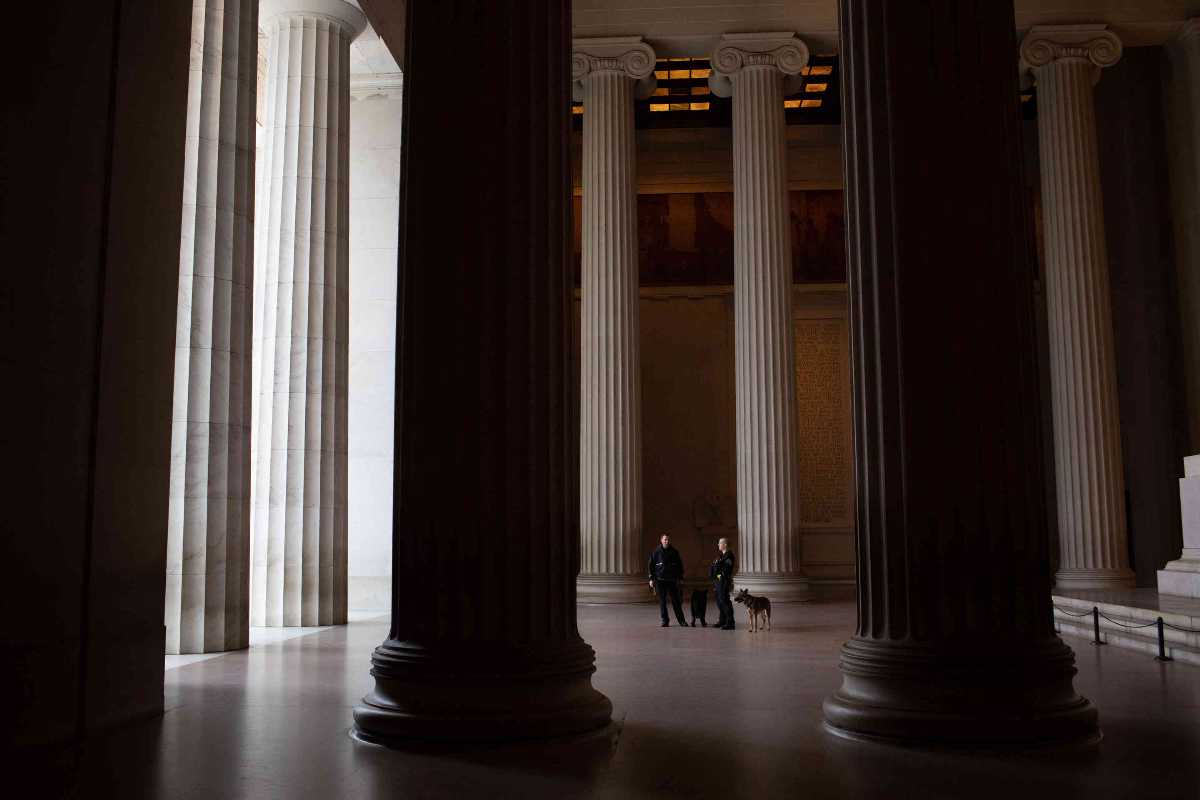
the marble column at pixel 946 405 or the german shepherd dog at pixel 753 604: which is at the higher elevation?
the marble column at pixel 946 405

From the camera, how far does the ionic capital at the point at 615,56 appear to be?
2875 cm

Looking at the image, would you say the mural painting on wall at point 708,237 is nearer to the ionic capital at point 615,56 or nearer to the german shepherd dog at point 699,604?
the ionic capital at point 615,56

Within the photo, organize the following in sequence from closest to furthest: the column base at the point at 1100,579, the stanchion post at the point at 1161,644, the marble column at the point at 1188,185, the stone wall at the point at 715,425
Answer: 1. the stanchion post at the point at 1161,644
2. the column base at the point at 1100,579
3. the marble column at the point at 1188,185
4. the stone wall at the point at 715,425

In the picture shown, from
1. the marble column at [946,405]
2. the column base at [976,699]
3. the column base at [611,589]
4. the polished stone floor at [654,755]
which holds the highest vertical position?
the marble column at [946,405]

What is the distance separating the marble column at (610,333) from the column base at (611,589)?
0.08 ft

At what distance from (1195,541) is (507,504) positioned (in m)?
15.3

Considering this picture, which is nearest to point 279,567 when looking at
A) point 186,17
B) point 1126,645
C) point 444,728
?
point 186,17

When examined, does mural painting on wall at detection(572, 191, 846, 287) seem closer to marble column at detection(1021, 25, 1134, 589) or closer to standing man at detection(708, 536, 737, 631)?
marble column at detection(1021, 25, 1134, 589)

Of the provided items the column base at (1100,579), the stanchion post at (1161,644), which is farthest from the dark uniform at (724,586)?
the column base at (1100,579)

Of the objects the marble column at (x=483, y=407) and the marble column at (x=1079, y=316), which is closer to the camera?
the marble column at (x=483, y=407)

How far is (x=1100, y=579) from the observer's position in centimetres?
2591

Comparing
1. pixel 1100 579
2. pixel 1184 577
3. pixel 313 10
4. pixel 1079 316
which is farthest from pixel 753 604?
pixel 1079 316

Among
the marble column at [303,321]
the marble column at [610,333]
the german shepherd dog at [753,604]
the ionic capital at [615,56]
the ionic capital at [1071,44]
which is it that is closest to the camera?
the german shepherd dog at [753,604]

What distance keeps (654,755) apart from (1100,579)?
22.1 metres
